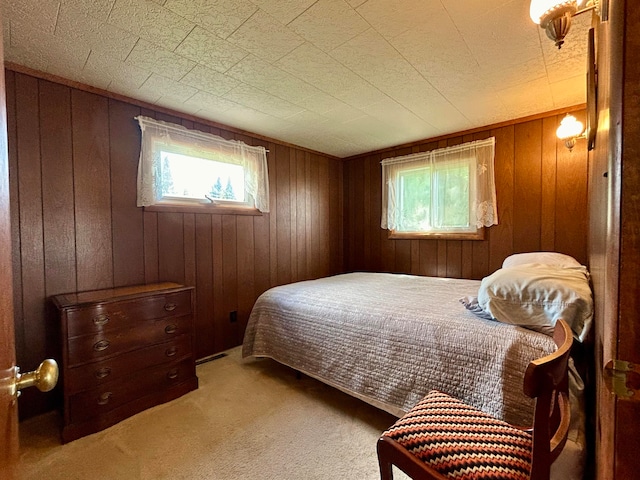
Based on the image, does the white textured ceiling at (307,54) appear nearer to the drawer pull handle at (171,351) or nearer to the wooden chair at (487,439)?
the wooden chair at (487,439)

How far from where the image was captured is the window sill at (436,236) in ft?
10.1

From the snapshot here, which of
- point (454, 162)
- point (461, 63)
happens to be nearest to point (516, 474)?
point (461, 63)

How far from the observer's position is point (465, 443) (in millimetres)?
944

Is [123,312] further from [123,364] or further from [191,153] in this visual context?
[191,153]

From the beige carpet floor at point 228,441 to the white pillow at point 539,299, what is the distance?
0.97 metres

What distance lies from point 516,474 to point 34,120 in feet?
10.0

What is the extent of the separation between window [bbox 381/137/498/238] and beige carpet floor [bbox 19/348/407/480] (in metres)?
2.16

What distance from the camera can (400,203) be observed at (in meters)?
3.62

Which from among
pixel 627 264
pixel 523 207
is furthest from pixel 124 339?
pixel 523 207

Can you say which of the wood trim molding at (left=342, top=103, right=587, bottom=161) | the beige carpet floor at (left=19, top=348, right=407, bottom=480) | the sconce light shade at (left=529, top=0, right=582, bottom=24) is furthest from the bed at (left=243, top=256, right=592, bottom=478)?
the wood trim molding at (left=342, top=103, right=587, bottom=161)

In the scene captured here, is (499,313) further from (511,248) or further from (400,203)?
(400,203)

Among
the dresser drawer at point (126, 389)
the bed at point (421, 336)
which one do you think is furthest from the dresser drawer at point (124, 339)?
the bed at point (421, 336)

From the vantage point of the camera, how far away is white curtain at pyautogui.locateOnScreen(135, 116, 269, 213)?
236 cm

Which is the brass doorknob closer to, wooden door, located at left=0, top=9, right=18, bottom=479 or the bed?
wooden door, located at left=0, top=9, right=18, bottom=479
